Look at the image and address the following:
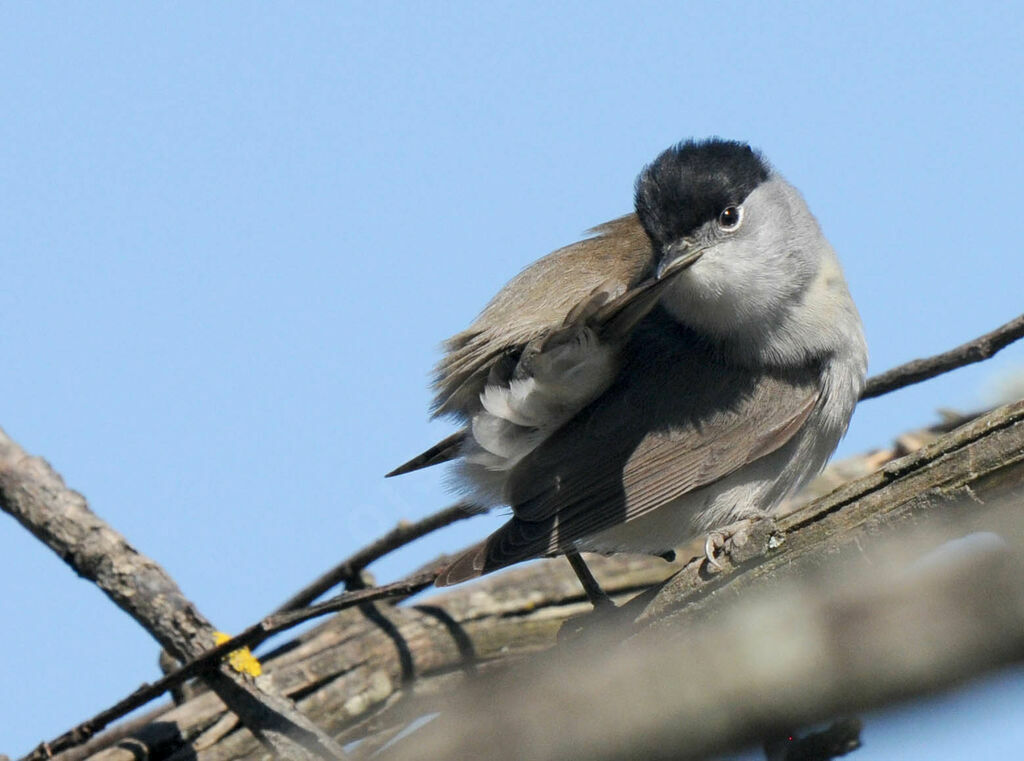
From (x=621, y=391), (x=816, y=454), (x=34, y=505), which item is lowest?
(x=816, y=454)

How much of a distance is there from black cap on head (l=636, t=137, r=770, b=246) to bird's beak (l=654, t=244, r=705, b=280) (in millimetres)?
54

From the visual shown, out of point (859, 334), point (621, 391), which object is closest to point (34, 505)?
point (621, 391)

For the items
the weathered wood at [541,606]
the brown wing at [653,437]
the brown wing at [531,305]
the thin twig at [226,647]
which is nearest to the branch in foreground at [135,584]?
the thin twig at [226,647]

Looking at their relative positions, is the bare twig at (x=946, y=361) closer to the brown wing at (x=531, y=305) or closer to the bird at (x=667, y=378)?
the bird at (x=667, y=378)

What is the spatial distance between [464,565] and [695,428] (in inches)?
38.8

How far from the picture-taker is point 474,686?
195 centimetres

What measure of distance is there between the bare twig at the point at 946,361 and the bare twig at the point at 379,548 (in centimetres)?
151

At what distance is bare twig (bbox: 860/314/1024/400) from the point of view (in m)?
3.36

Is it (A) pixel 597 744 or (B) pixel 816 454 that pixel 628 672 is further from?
(B) pixel 816 454

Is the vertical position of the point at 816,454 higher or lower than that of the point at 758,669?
lower

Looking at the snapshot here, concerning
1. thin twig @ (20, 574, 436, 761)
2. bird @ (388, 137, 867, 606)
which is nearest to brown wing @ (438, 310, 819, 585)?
bird @ (388, 137, 867, 606)

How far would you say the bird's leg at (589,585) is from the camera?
416 centimetres

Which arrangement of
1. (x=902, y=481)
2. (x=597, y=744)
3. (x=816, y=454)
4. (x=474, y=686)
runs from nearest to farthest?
(x=597, y=744) < (x=474, y=686) < (x=902, y=481) < (x=816, y=454)

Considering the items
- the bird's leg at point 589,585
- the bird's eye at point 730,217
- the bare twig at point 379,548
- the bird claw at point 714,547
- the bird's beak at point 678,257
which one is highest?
the bird's eye at point 730,217
